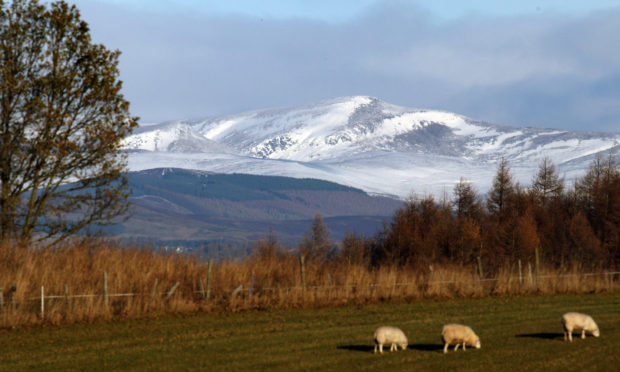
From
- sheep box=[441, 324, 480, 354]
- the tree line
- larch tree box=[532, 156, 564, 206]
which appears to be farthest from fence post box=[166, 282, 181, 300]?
larch tree box=[532, 156, 564, 206]

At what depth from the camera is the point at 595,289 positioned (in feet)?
130

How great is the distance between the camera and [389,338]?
1983 cm

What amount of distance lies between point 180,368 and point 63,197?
1670cm

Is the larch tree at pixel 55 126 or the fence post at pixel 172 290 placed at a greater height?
the larch tree at pixel 55 126

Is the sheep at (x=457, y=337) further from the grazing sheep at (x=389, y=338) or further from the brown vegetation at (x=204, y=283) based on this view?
the brown vegetation at (x=204, y=283)

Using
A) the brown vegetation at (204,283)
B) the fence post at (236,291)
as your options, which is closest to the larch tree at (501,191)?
the brown vegetation at (204,283)

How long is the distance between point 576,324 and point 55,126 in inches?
811

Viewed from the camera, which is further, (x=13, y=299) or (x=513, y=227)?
(x=513, y=227)

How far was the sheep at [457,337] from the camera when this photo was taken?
64.8 ft

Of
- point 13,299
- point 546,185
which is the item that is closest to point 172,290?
point 13,299

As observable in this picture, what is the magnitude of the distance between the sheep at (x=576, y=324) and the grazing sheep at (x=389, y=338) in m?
4.48

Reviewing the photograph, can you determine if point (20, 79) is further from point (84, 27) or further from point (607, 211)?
point (607, 211)

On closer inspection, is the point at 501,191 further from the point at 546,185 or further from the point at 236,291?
the point at 236,291

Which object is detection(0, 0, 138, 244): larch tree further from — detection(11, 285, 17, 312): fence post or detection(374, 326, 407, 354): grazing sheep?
detection(374, 326, 407, 354): grazing sheep
